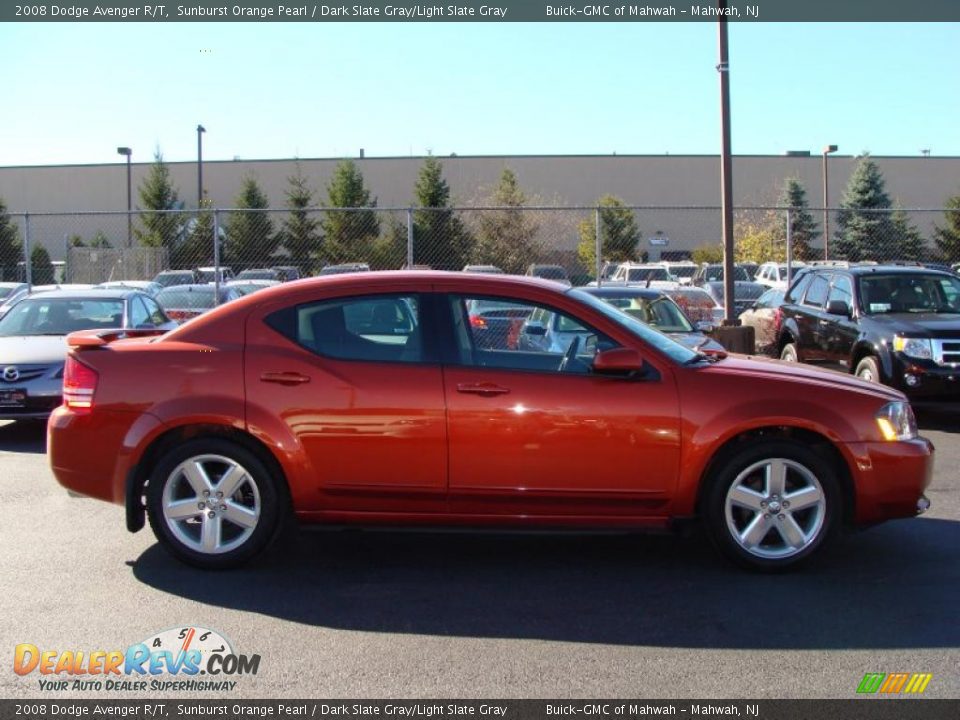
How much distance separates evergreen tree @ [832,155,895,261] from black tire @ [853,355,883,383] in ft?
76.6

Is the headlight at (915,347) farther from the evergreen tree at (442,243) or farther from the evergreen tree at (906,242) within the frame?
the evergreen tree at (906,242)

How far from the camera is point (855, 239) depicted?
128 ft

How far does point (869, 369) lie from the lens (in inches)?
427

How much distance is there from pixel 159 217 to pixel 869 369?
2618 cm

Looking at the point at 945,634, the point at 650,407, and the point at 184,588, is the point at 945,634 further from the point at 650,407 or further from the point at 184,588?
the point at 184,588

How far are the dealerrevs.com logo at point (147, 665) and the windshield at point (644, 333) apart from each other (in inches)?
104

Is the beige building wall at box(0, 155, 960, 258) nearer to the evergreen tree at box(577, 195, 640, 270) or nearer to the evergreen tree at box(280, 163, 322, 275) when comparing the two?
the evergreen tree at box(577, 195, 640, 270)

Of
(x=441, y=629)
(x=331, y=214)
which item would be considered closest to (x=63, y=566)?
(x=441, y=629)

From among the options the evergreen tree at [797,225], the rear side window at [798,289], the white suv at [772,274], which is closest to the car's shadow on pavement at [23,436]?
the rear side window at [798,289]

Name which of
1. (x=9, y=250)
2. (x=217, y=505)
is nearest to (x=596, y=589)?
(x=217, y=505)

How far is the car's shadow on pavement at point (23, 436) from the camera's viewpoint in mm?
9539

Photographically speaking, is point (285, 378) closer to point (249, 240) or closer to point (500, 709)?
point (500, 709)

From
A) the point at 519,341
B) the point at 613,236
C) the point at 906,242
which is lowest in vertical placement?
the point at 519,341

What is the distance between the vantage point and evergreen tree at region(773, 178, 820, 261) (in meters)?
38.8
